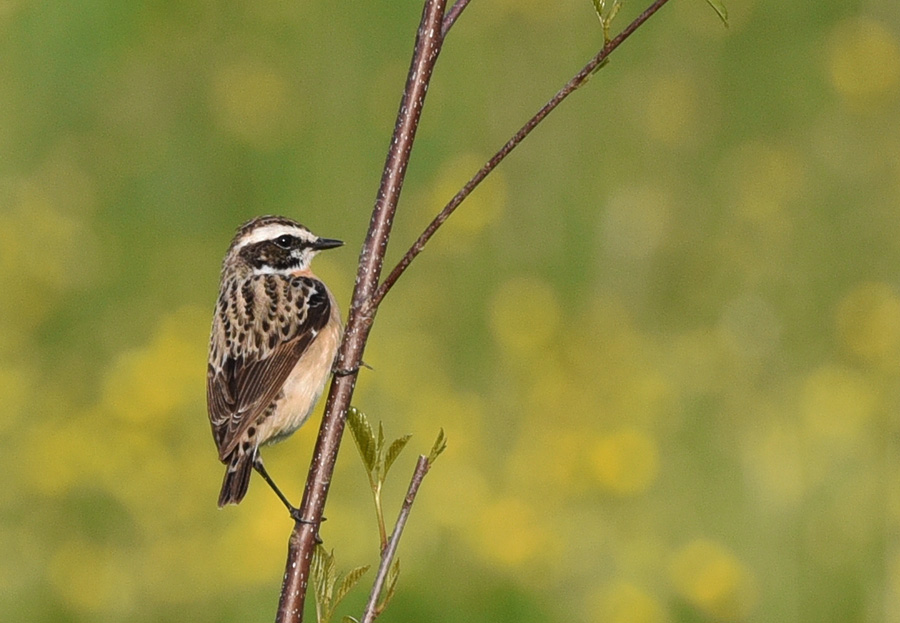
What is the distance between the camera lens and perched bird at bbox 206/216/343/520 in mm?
5145

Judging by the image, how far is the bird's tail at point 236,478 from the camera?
15.9 ft

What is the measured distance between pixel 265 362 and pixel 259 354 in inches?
1.9

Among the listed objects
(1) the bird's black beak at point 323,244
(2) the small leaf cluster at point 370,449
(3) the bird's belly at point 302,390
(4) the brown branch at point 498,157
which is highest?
(1) the bird's black beak at point 323,244

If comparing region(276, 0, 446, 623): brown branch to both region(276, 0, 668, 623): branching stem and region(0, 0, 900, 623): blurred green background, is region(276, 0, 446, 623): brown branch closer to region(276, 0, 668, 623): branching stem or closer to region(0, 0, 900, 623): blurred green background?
region(276, 0, 668, 623): branching stem

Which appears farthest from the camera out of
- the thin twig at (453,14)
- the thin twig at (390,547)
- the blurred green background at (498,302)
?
the blurred green background at (498,302)

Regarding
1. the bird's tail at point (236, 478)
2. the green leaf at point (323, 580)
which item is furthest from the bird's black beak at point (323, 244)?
the green leaf at point (323, 580)

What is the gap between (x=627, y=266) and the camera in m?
9.99

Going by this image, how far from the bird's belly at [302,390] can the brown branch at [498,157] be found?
255 cm

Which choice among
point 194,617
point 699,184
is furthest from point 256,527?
point 699,184

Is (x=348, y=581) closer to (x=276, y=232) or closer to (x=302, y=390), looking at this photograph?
Result: (x=302, y=390)

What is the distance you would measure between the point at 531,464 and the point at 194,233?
3.39 meters

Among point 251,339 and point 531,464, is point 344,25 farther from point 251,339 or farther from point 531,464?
point 251,339

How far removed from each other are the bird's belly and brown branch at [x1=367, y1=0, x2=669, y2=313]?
2546 millimetres

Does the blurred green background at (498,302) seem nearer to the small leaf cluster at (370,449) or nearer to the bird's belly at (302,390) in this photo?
the bird's belly at (302,390)
